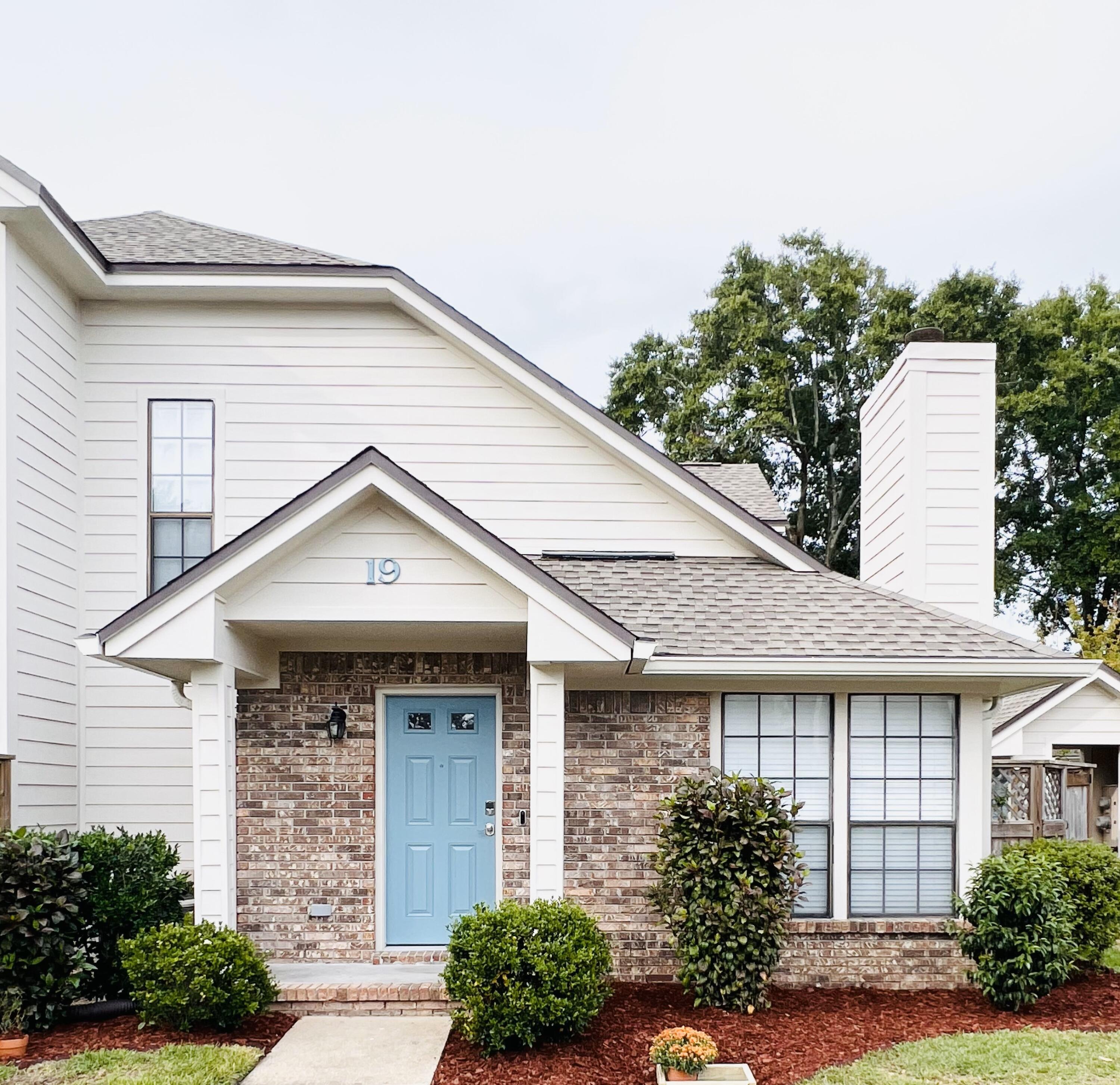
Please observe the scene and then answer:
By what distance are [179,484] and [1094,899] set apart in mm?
8489

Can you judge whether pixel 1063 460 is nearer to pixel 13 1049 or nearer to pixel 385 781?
pixel 385 781

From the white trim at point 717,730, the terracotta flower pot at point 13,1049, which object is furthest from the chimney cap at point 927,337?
the terracotta flower pot at point 13,1049

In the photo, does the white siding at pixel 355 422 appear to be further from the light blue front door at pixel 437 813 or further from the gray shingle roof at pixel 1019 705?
the gray shingle roof at pixel 1019 705

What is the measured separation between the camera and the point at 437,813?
8.27m

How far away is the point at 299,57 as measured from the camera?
14891 mm

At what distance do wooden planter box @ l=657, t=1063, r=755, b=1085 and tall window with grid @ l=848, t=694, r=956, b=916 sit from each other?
7.90 ft

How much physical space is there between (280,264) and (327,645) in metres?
3.46

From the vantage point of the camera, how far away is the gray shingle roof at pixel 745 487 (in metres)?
11.2

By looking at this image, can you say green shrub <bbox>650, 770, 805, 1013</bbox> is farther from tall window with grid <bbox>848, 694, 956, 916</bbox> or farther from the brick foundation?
tall window with grid <bbox>848, 694, 956, 916</bbox>

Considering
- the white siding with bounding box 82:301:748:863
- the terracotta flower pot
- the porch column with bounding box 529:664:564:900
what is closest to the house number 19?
the porch column with bounding box 529:664:564:900

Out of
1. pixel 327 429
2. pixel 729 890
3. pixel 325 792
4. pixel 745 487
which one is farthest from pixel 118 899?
pixel 745 487

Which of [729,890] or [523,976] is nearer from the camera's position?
[523,976]

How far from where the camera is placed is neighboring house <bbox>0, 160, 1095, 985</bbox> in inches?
264

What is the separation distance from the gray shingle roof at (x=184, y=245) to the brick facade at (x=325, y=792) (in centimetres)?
368
